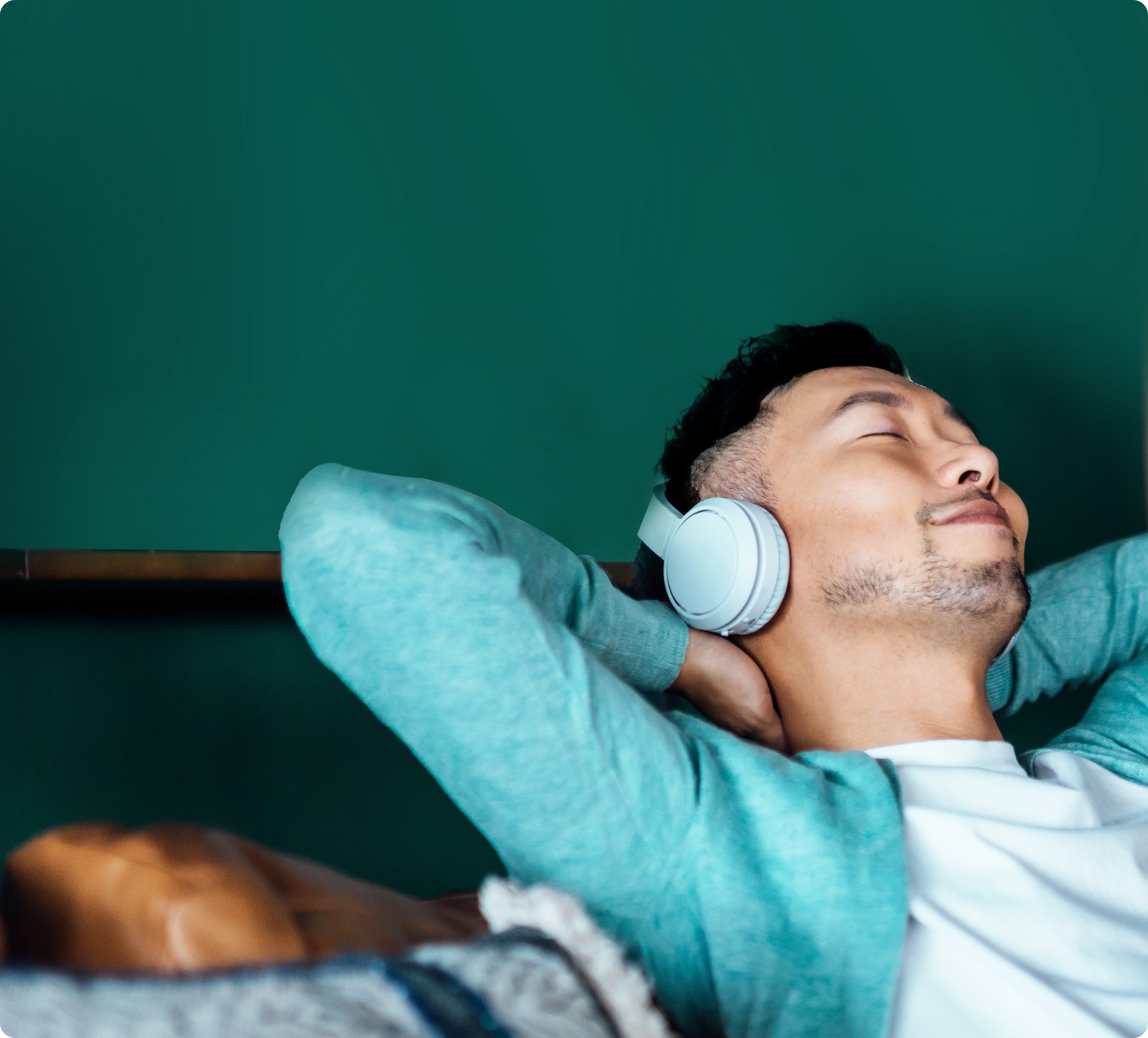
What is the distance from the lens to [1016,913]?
2.45ft

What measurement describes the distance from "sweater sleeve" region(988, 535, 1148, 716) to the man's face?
0.75 ft

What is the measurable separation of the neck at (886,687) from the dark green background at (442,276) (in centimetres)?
42

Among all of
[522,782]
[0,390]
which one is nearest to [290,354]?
[0,390]

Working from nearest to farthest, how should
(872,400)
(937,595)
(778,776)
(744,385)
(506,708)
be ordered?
(506,708) → (778,776) → (937,595) → (872,400) → (744,385)

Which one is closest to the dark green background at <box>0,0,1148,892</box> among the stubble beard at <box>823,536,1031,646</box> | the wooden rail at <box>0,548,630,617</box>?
the wooden rail at <box>0,548,630,617</box>

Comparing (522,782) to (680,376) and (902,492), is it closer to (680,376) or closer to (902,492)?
(902,492)

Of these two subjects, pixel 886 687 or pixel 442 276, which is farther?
pixel 442 276

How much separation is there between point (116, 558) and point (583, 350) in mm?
699

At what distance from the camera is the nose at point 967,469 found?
102 cm

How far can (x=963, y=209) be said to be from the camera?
5.48 feet

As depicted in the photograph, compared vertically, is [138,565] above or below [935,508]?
below

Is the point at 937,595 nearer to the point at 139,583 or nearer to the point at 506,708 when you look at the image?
the point at 506,708

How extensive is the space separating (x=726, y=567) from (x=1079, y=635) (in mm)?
636

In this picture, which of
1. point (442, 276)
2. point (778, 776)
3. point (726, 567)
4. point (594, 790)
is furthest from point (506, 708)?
point (442, 276)
